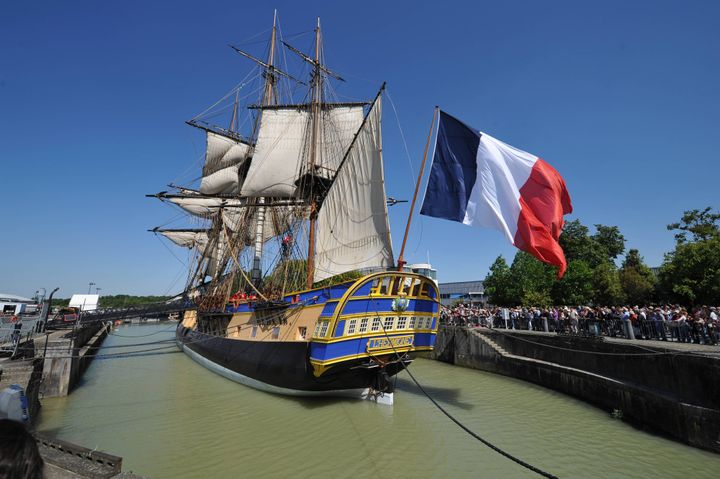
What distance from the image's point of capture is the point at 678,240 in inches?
1300

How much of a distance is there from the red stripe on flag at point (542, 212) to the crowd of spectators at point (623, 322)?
7.28m

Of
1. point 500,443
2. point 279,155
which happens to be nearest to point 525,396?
point 500,443

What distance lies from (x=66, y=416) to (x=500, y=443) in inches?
528

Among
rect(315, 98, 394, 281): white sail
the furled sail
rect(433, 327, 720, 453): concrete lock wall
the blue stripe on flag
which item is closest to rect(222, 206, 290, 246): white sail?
the furled sail

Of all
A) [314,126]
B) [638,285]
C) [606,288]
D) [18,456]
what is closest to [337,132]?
[314,126]

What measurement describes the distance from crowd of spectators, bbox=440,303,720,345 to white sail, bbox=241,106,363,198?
604 inches

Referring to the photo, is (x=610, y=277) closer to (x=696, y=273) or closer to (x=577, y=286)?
(x=577, y=286)

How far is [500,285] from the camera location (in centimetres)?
3816

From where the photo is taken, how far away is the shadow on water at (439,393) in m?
12.7

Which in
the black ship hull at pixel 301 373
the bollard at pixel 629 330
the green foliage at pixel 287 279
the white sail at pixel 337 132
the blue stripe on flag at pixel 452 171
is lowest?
the black ship hull at pixel 301 373

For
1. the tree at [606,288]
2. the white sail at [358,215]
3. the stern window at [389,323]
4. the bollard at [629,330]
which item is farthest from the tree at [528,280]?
the stern window at [389,323]

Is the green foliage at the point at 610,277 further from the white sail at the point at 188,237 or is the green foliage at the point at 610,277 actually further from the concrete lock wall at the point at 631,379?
the white sail at the point at 188,237

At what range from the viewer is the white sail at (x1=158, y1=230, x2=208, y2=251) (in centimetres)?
4744

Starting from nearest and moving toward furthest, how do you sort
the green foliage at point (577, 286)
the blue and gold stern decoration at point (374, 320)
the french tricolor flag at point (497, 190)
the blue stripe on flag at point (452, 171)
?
the french tricolor flag at point (497, 190)
the blue stripe on flag at point (452, 171)
the blue and gold stern decoration at point (374, 320)
the green foliage at point (577, 286)
